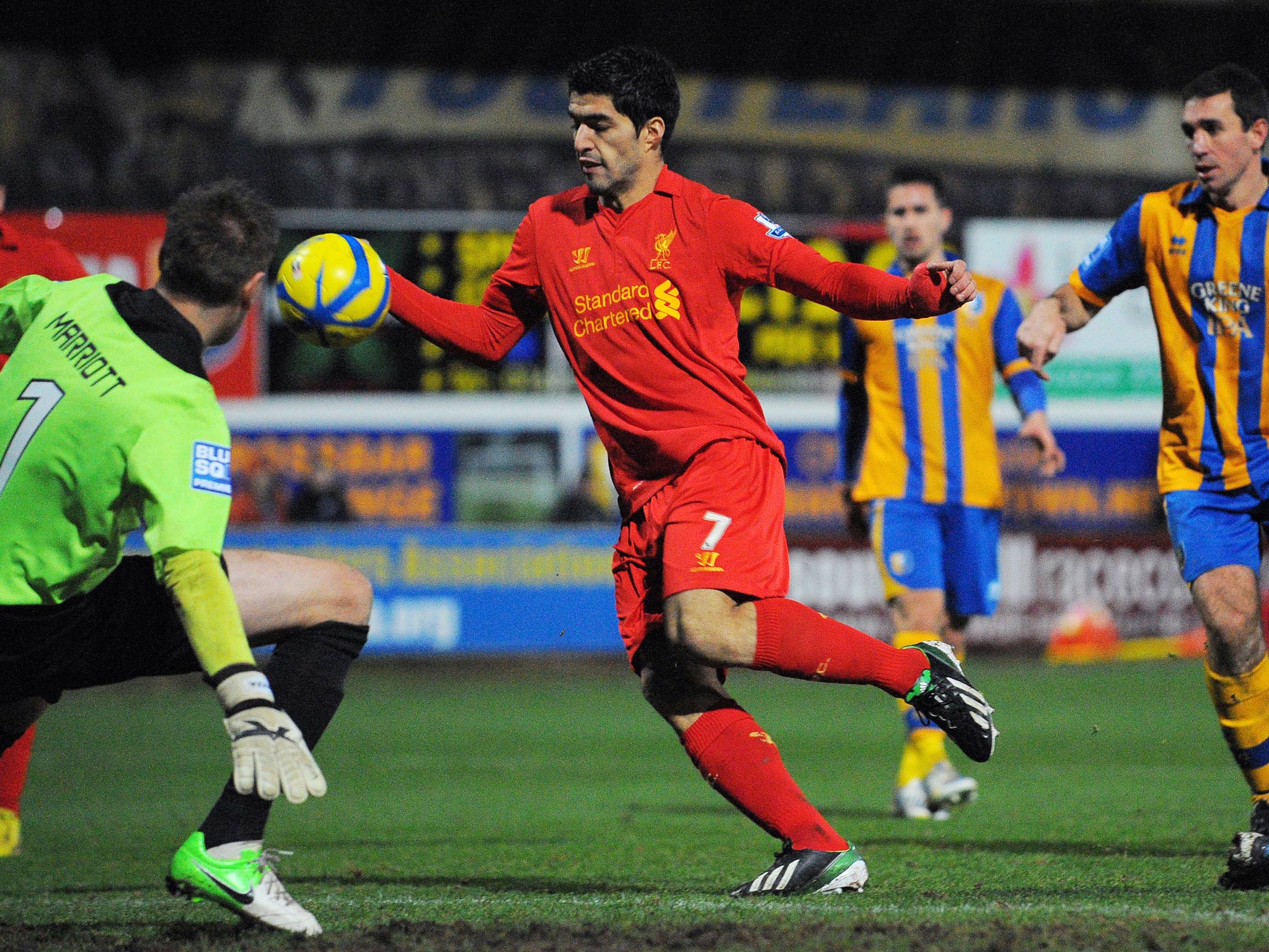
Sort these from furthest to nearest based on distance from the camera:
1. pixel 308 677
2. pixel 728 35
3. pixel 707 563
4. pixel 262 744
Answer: pixel 728 35 → pixel 707 563 → pixel 308 677 → pixel 262 744

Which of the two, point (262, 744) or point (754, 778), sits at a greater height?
point (262, 744)

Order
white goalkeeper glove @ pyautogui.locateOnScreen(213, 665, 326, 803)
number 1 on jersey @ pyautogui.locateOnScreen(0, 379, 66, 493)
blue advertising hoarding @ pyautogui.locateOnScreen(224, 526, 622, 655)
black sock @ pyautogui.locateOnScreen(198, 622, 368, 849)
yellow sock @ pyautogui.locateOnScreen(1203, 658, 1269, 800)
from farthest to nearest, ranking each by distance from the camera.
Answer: blue advertising hoarding @ pyautogui.locateOnScreen(224, 526, 622, 655), yellow sock @ pyautogui.locateOnScreen(1203, 658, 1269, 800), black sock @ pyautogui.locateOnScreen(198, 622, 368, 849), number 1 on jersey @ pyautogui.locateOnScreen(0, 379, 66, 493), white goalkeeper glove @ pyautogui.locateOnScreen(213, 665, 326, 803)

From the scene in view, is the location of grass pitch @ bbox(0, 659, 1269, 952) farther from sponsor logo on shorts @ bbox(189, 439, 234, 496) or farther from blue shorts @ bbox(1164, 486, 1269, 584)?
sponsor logo on shorts @ bbox(189, 439, 234, 496)

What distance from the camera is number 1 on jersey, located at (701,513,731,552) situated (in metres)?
A: 4.50

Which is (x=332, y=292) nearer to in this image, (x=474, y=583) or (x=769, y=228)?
(x=769, y=228)

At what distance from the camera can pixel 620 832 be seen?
6504 millimetres

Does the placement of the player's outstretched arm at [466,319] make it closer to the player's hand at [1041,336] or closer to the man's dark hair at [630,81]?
the man's dark hair at [630,81]

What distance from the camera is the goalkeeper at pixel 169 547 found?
11.5 feet

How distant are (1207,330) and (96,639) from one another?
336 centimetres

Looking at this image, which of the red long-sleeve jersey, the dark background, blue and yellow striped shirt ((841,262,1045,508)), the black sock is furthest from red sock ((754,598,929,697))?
the dark background

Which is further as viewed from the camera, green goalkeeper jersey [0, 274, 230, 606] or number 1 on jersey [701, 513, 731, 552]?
number 1 on jersey [701, 513, 731, 552]

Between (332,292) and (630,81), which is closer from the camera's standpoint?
(332,292)

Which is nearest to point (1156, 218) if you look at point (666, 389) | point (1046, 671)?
point (666, 389)

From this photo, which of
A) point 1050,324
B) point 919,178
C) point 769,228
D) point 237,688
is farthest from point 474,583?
point 237,688
